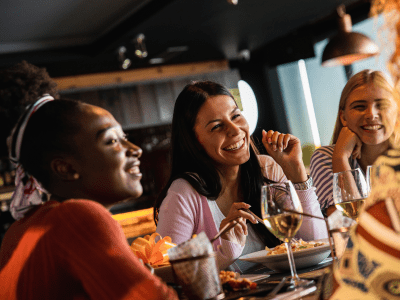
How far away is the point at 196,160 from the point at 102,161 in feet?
3.29

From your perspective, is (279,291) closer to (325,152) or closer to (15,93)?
(15,93)

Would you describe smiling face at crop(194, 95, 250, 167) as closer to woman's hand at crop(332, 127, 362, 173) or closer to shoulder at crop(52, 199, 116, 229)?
woman's hand at crop(332, 127, 362, 173)

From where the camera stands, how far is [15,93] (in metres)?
1.16

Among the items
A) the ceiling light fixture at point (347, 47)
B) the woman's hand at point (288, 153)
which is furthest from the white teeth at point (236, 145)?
the ceiling light fixture at point (347, 47)

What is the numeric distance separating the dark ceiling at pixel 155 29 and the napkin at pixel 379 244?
12.2 feet

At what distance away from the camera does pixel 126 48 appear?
5.13 metres

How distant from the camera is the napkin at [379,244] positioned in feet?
1.96

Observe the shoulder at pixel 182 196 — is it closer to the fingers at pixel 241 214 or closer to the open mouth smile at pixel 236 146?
the open mouth smile at pixel 236 146

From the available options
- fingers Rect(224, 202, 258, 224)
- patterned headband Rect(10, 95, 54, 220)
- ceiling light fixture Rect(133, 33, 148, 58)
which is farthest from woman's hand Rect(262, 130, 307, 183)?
ceiling light fixture Rect(133, 33, 148, 58)

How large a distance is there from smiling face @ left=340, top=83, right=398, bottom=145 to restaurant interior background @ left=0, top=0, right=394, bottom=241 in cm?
236

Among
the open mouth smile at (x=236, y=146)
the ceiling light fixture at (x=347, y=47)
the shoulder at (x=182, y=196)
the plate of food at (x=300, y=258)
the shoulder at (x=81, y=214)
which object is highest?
the ceiling light fixture at (x=347, y=47)

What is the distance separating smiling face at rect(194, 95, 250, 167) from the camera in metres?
1.80

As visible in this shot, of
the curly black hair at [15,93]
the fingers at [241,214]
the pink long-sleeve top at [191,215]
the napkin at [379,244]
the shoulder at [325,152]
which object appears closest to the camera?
the napkin at [379,244]

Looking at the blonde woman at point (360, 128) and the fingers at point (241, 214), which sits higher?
the blonde woman at point (360, 128)
